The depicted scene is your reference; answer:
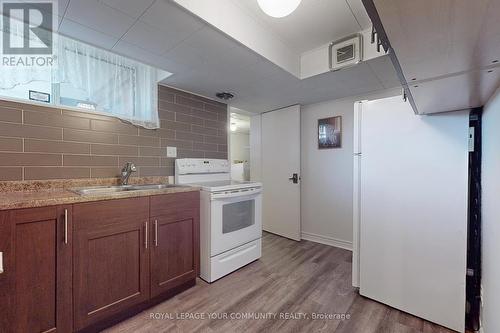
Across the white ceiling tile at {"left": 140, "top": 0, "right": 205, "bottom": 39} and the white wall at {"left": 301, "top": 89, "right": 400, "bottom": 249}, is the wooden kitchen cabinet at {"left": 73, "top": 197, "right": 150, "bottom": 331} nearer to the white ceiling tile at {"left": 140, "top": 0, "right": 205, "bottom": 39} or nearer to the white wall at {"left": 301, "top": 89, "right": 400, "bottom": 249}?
the white ceiling tile at {"left": 140, "top": 0, "right": 205, "bottom": 39}

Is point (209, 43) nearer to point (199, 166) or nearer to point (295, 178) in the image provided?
point (199, 166)

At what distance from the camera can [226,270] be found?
212 cm

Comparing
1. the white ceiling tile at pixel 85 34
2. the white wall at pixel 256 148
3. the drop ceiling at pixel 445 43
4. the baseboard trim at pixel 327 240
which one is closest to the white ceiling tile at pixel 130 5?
the white ceiling tile at pixel 85 34

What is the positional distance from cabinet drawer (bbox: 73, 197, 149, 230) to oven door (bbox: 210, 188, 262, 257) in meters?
0.61

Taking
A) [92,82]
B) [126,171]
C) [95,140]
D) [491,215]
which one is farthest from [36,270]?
[491,215]

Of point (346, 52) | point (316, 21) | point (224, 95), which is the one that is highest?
point (316, 21)

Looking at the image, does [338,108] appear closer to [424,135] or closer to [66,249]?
[424,135]

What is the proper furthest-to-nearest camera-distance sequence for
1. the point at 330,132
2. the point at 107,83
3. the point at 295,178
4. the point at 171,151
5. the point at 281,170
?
the point at 281,170, the point at 295,178, the point at 330,132, the point at 171,151, the point at 107,83

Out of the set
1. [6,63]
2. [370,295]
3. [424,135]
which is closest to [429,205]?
[424,135]

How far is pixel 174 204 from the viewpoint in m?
1.77

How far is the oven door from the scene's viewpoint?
2.02 metres

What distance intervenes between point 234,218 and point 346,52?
1.80 metres

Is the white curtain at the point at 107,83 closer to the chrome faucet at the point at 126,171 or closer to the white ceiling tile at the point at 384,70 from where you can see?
the chrome faucet at the point at 126,171

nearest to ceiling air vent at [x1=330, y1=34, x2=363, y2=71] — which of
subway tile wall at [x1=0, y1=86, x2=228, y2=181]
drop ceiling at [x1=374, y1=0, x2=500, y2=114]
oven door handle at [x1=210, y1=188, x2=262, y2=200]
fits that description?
drop ceiling at [x1=374, y1=0, x2=500, y2=114]
